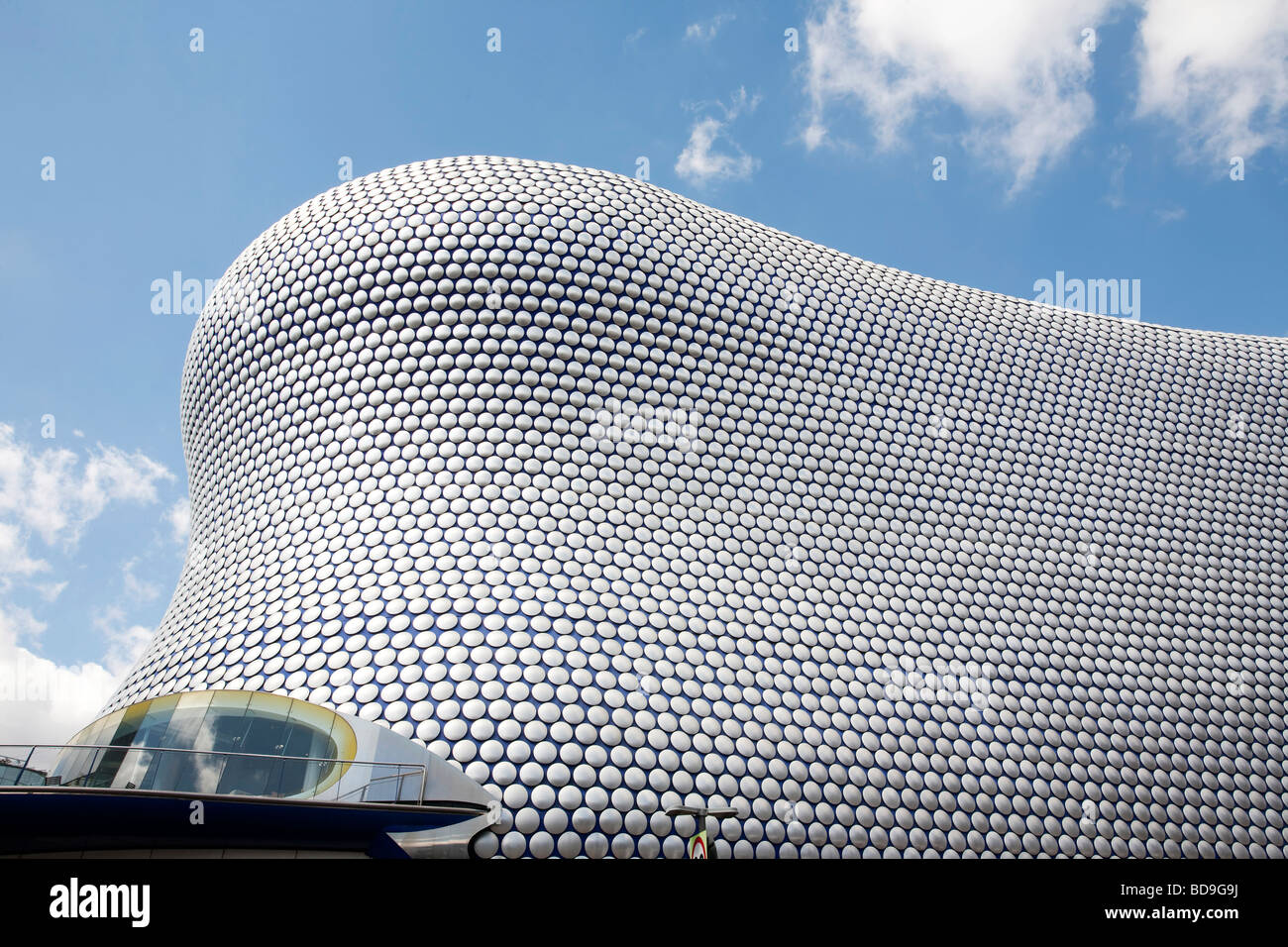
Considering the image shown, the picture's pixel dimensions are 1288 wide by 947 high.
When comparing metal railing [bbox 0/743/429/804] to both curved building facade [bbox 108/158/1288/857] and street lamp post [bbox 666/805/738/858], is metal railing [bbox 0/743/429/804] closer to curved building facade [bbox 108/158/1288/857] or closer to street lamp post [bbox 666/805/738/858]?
curved building facade [bbox 108/158/1288/857]

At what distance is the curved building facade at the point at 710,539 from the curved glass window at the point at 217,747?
287mm

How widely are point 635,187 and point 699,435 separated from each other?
5.01 meters

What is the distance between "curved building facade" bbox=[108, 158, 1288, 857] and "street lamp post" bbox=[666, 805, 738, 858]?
5.2 inches

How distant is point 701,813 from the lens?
9469 millimetres

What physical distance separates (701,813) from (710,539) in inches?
166

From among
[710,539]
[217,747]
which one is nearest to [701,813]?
[710,539]

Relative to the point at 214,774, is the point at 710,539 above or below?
above

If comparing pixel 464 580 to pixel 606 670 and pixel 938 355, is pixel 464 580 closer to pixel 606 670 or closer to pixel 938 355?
pixel 606 670

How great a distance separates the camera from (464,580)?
1135 centimetres

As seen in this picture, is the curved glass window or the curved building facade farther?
the curved building facade

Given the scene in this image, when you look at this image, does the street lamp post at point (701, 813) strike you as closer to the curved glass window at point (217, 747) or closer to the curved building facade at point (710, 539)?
the curved building facade at point (710, 539)

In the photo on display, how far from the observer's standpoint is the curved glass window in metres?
8.29

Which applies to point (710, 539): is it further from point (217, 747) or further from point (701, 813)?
point (217, 747)

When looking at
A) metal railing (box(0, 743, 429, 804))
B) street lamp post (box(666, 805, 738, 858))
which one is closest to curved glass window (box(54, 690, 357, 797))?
metal railing (box(0, 743, 429, 804))
